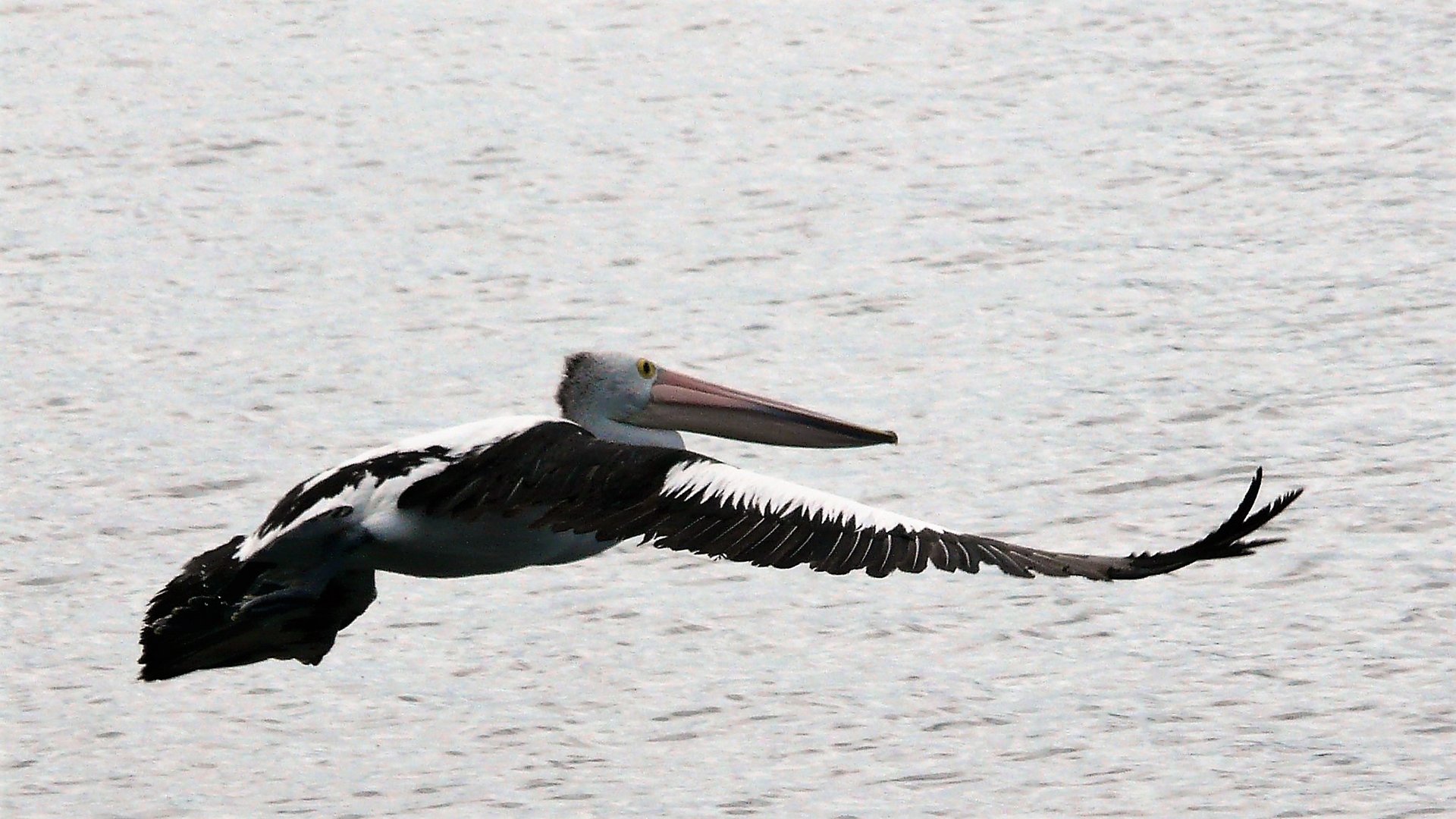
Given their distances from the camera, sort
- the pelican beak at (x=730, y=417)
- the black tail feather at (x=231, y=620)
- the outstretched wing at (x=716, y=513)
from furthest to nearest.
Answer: the pelican beak at (x=730, y=417), the black tail feather at (x=231, y=620), the outstretched wing at (x=716, y=513)

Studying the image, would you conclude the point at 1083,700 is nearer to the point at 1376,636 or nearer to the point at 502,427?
the point at 1376,636

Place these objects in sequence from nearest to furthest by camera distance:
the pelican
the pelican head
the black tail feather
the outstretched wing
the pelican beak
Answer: the outstretched wing < the pelican < the black tail feather < the pelican beak < the pelican head

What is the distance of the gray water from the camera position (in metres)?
9.36

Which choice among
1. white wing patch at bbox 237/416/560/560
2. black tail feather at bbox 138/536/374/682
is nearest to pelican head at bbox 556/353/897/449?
white wing patch at bbox 237/416/560/560

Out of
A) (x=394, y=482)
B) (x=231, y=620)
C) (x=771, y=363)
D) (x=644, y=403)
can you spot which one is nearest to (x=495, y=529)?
Result: (x=394, y=482)

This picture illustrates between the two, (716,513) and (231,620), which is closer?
(716,513)

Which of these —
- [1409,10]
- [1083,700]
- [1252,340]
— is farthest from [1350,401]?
[1409,10]

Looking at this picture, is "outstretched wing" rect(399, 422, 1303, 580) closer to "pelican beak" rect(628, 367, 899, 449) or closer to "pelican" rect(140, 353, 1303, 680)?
"pelican" rect(140, 353, 1303, 680)

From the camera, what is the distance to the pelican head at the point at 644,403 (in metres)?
8.82

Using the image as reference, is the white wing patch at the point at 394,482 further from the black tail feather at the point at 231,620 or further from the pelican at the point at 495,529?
the black tail feather at the point at 231,620

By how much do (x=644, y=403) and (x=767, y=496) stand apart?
170 centimetres

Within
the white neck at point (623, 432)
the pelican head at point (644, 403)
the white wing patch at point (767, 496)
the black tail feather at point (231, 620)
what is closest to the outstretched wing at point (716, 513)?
the white wing patch at point (767, 496)

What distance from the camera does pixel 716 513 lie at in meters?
7.30

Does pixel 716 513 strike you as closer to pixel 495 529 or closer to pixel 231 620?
pixel 495 529
